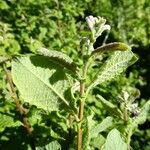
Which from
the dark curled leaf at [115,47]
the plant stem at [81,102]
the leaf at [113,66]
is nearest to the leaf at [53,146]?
the plant stem at [81,102]

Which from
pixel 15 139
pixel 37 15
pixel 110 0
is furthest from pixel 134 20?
pixel 15 139

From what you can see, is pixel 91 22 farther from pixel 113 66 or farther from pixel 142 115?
pixel 142 115

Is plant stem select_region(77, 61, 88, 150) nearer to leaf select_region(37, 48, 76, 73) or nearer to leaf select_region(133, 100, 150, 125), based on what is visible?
leaf select_region(37, 48, 76, 73)

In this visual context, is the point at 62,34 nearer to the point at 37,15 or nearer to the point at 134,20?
A: the point at 37,15

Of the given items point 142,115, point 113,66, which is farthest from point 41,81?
point 142,115

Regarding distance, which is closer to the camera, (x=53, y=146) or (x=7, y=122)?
(x=53, y=146)

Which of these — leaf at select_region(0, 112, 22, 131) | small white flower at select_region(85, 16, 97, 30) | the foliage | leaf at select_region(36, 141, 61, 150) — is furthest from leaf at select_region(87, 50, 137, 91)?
leaf at select_region(0, 112, 22, 131)
